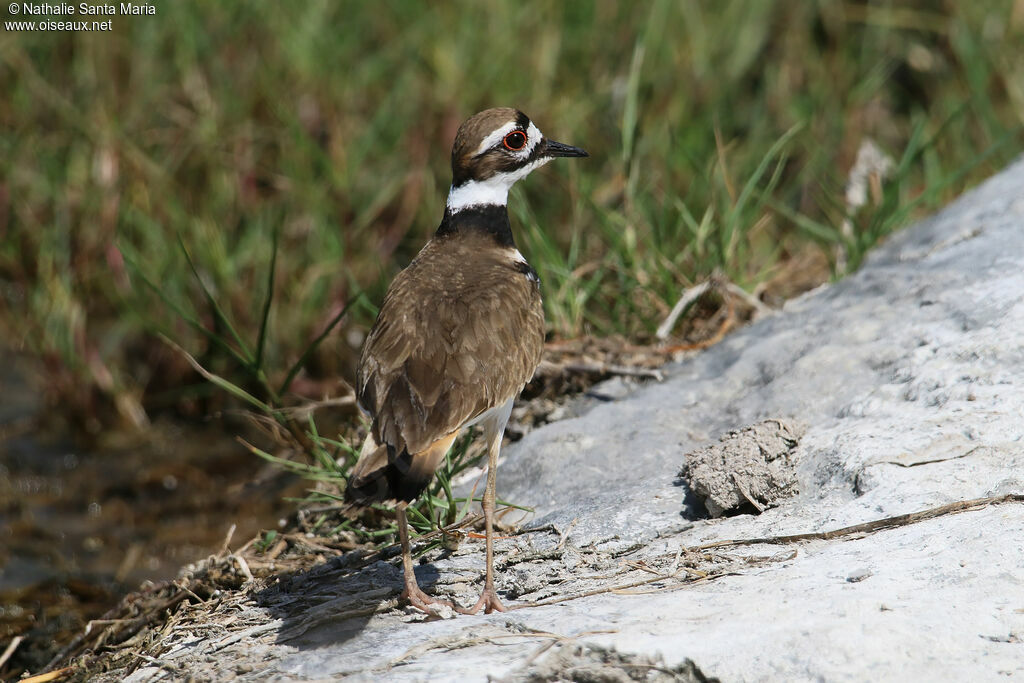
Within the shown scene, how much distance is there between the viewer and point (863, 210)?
5.50 meters

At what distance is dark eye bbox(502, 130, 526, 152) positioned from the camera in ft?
14.0

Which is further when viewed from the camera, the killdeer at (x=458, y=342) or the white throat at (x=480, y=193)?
the white throat at (x=480, y=193)

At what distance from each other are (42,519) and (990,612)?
413cm

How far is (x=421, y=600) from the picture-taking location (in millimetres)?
3254

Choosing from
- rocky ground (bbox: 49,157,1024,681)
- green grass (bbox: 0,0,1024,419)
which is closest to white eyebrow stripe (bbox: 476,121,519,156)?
green grass (bbox: 0,0,1024,419)

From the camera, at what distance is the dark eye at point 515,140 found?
14.0 feet

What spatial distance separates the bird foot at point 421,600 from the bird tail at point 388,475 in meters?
0.35

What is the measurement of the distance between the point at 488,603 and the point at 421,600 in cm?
20

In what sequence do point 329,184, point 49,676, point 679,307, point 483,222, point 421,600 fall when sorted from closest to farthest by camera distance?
point 421,600
point 49,676
point 483,222
point 679,307
point 329,184

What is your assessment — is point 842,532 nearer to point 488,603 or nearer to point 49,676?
point 488,603

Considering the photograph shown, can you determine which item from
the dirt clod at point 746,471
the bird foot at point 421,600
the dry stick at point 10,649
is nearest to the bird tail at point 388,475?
the bird foot at point 421,600

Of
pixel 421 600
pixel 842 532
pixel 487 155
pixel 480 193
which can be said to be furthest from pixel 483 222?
pixel 842 532

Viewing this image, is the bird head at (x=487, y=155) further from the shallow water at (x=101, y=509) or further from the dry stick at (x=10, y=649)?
the dry stick at (x=10, y=649)

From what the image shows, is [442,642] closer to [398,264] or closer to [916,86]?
[398,264]
